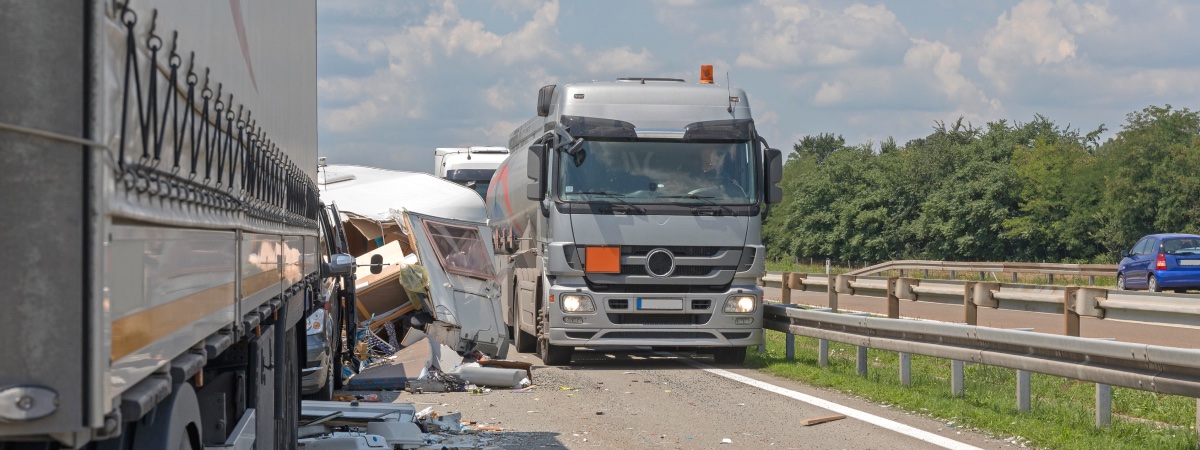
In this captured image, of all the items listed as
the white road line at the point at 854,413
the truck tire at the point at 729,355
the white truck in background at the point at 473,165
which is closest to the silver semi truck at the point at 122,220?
the white road line at the point at 854,413

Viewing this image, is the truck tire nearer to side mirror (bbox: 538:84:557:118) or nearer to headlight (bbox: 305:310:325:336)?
side mirror (bbox: 538:84:557:118)

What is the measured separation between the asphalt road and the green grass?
23cm

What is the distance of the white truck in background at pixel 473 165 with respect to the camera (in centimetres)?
2866

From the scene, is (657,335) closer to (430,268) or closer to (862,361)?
(862,361)

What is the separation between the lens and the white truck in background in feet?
94.0

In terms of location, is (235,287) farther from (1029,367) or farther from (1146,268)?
(1146,268)

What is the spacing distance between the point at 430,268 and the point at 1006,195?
7167 centimetres

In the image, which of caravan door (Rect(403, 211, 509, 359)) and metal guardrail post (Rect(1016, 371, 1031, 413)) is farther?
caravan door (Rect(403, 211, 509, 359))

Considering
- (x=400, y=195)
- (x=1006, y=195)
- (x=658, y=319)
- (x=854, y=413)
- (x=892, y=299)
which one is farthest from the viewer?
(x=1006, y=195)

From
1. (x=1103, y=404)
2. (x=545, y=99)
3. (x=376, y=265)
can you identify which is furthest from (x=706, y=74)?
→ (x=1103, y=404)

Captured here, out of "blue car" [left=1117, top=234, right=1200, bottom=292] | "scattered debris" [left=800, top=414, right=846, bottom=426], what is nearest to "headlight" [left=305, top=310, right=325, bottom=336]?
"scattered debris" [left=800, top=414, right=846, bottom=426]

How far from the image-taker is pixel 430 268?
1539cm

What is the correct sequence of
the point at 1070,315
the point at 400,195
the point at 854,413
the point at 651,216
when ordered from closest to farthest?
1. the point at 854,413
2. the point at 1070,315
3. the point at 651,216
4. the point at 400,195

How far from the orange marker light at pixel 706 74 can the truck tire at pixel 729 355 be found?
330 centimetres
